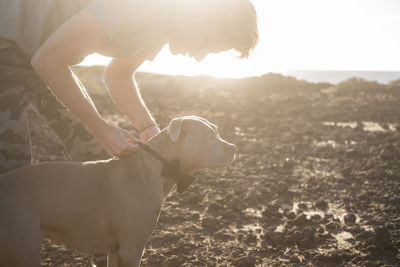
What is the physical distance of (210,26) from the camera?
3250mm

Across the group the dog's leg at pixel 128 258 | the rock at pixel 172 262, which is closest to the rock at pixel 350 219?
the rock at pixel 172 262

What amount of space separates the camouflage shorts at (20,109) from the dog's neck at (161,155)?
684mm

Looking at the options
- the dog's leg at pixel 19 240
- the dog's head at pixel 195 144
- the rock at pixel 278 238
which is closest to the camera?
the dog's leg at pixel 19 240

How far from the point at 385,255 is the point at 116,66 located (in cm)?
343

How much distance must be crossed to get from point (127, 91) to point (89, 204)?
1.22 m

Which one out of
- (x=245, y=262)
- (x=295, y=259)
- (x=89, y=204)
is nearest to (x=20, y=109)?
(x=89, y=204)

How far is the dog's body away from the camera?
2.88m

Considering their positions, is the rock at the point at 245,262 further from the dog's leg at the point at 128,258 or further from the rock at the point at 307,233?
the dog's leg at the point at 128,258

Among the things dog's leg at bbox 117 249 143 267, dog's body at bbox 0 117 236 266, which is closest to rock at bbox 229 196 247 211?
dog's body at bbox 0 117 236 266

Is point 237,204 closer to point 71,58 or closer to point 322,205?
point 322,205

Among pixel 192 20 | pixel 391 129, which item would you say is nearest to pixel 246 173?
pixel 192 20

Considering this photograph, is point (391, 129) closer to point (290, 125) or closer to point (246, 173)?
point (290, 125)

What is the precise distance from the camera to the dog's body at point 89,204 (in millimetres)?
2881

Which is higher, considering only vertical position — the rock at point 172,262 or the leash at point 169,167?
the leash at point 169,167
